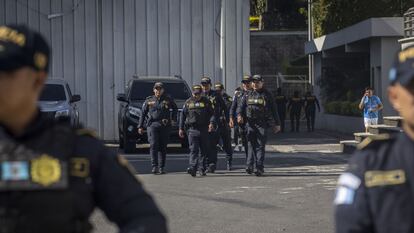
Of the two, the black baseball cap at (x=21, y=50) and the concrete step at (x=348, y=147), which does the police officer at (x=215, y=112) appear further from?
the black baseball cap at (x=21, y=50)

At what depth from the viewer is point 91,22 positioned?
80.9 ft

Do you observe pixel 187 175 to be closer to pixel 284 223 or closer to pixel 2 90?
pixel 284 223

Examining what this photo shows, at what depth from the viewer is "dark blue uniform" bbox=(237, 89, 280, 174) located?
15.5m

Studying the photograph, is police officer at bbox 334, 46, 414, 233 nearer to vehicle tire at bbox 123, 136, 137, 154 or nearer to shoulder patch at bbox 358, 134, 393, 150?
shoulder patch at bbox 358, 134, 393, 150

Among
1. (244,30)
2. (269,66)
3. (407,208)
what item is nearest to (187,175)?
(244,30)

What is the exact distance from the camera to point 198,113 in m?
15.6

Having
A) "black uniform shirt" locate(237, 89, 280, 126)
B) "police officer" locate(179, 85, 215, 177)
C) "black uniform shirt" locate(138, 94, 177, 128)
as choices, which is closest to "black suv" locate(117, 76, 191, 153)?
"black uniform shirt" locate(138, 94, 177, 128)

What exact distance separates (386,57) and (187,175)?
41.3 ft

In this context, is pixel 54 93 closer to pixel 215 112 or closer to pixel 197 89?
pixel 215 112

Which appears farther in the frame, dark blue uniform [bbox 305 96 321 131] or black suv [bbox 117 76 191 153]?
dark blue uniform [bbox 305 96 321 131]

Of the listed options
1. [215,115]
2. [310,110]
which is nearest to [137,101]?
[215,115]

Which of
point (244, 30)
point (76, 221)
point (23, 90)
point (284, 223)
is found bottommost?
point (284, 223)

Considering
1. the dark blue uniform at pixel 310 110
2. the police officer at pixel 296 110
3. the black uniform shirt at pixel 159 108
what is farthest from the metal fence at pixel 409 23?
the police officer at pixel 296 110

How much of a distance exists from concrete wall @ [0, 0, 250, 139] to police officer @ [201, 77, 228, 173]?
758cm
